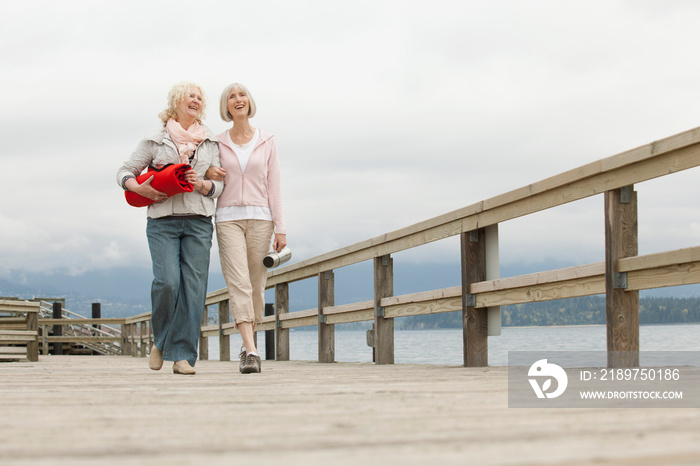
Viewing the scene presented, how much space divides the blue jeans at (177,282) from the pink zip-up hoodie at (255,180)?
239 millimetres

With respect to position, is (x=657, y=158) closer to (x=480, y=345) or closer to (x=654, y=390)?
(x=654, y=390)

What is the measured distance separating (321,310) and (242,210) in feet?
8.68

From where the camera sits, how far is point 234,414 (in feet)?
6.75

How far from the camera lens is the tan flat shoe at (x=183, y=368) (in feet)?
14.0

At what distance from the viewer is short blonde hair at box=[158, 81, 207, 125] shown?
4626 millimetres

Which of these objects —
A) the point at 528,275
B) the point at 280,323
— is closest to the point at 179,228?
the point at 528,275

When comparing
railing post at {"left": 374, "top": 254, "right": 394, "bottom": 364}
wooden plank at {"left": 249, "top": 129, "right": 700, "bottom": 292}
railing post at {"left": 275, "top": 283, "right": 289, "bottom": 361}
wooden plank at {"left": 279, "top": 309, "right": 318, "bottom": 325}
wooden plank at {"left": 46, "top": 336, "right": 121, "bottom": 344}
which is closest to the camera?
wooden plank at {"left": 249, "top": 129, "right": 700, "bottom": 292}

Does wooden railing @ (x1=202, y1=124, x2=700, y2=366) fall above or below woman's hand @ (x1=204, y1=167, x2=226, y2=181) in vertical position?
below

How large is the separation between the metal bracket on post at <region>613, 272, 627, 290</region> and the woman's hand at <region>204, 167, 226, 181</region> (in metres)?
2.20

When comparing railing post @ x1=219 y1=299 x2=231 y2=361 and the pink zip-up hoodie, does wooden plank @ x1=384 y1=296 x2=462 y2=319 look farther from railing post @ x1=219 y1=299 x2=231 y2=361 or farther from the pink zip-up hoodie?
railing post @ x1=219 y1=299 x2=231 y2=361

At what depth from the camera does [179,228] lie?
4.51 m

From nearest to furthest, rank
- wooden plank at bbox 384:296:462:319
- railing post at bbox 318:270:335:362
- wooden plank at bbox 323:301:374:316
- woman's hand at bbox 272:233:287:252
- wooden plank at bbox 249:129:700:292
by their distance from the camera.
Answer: wooden plank at bbox 249:129:700:292, woman's hand at bbox 272:233:287:252, wooden plank at bbox 384:296:462:319, wooden plank at bbox 323:301:374:316, railing post at bbox 318:270:335:362

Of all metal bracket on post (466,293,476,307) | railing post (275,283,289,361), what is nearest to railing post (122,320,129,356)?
railing post (275,283,289,361)

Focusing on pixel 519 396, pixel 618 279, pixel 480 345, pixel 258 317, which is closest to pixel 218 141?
pixel 258 317
